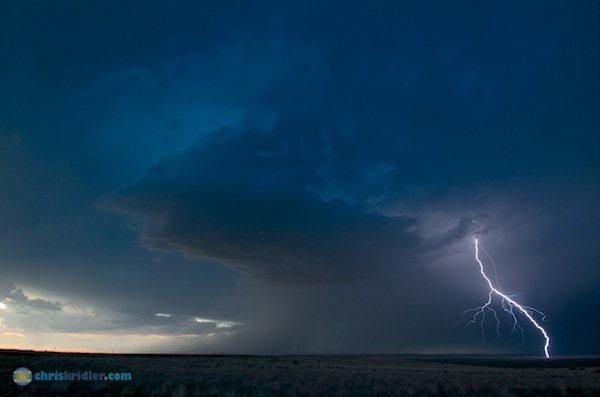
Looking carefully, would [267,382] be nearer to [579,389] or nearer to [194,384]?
[194,384]

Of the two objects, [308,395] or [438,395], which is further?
[438,395]

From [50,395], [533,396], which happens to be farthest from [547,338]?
[50,395]

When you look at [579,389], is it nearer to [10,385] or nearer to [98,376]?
[98,376]

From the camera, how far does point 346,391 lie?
20.1 metres

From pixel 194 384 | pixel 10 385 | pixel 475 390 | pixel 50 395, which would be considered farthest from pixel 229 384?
pixel 475 390

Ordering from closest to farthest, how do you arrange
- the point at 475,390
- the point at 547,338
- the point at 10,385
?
the point at 10,385 → the point at 475,390 → the point at 547,338

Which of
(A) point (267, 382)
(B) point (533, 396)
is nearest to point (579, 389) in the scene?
(B) point (533, 396)

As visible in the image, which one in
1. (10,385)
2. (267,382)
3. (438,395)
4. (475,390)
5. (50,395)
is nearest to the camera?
(50,395)

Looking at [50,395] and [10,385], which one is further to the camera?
[10,385]

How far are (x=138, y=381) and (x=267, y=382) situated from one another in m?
6.97

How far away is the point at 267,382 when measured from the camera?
75.4 ft

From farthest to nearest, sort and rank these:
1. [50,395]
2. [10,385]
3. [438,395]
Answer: [438,395] < [10,385] < [50,395]

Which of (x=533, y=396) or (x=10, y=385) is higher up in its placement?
(x=10, y=385)

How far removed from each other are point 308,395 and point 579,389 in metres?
15.8
